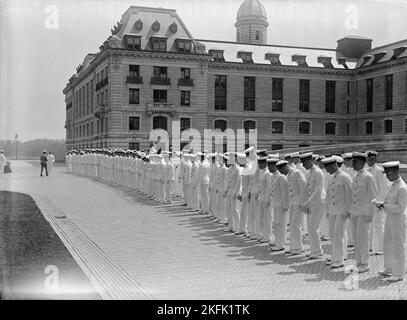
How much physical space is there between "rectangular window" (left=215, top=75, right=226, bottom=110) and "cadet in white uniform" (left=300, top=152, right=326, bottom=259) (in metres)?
45.3

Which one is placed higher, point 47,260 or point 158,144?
point 158,144

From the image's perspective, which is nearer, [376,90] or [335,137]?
[376,90]

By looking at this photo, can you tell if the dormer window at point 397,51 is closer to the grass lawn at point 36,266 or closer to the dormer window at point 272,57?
the dormer window at point 272,57

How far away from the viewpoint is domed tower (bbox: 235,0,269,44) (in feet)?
235

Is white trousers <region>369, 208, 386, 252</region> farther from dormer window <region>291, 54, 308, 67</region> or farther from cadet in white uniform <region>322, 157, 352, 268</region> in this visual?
dormer window <region>291, 54, 308, 67</region>

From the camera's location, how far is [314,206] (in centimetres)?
1149

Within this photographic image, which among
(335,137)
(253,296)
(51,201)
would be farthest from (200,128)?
(253,296)

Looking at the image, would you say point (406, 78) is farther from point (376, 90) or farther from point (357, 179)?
point (357, 179)

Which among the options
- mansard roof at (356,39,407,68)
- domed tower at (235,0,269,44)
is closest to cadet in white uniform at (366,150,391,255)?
mansard roof at (356,39,407,68)

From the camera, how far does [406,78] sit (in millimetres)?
50781

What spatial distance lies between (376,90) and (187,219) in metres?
44.8

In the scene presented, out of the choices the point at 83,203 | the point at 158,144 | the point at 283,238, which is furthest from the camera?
the point at 158,144

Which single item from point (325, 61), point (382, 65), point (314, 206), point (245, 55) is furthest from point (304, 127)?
point (314, 206)
